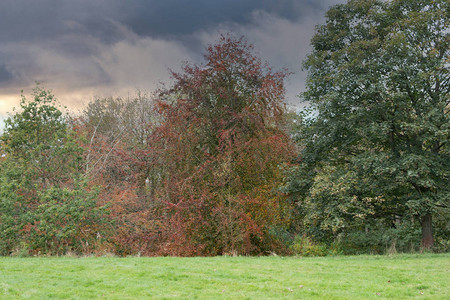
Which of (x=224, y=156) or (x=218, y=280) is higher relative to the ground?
(x=224, y=156)

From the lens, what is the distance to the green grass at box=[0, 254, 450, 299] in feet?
23.1

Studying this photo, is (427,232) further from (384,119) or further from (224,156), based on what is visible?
(224,156)

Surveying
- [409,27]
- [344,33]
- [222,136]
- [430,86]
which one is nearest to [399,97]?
[430,86]

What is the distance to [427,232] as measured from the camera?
16.4 m

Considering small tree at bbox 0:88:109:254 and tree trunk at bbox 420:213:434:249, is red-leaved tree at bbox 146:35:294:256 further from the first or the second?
tree trunk at bbox 420:213:434:249

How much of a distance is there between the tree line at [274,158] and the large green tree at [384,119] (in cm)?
7

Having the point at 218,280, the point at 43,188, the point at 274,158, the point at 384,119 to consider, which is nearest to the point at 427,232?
the point at 384,119

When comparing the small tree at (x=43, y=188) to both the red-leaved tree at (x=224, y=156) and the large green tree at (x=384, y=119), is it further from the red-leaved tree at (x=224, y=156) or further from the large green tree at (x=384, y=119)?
the large green tree at (x=384, y=119)

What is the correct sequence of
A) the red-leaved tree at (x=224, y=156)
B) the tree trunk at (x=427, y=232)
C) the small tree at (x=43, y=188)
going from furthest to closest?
the red-leaved tree at (x=224, y=156)
the tree trunk at (x=427, y=232)
the small tree at (x=43, y=188)

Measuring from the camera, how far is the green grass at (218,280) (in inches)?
277

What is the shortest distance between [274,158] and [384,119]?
5.15m

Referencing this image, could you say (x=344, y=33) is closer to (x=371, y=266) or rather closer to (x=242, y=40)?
(x=242, y=40)

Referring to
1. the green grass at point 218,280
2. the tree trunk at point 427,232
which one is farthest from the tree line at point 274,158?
the green grass at point 218,280

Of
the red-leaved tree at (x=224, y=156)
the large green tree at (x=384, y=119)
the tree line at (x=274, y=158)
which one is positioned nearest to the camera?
the large green tree at (x=384, y=119)
